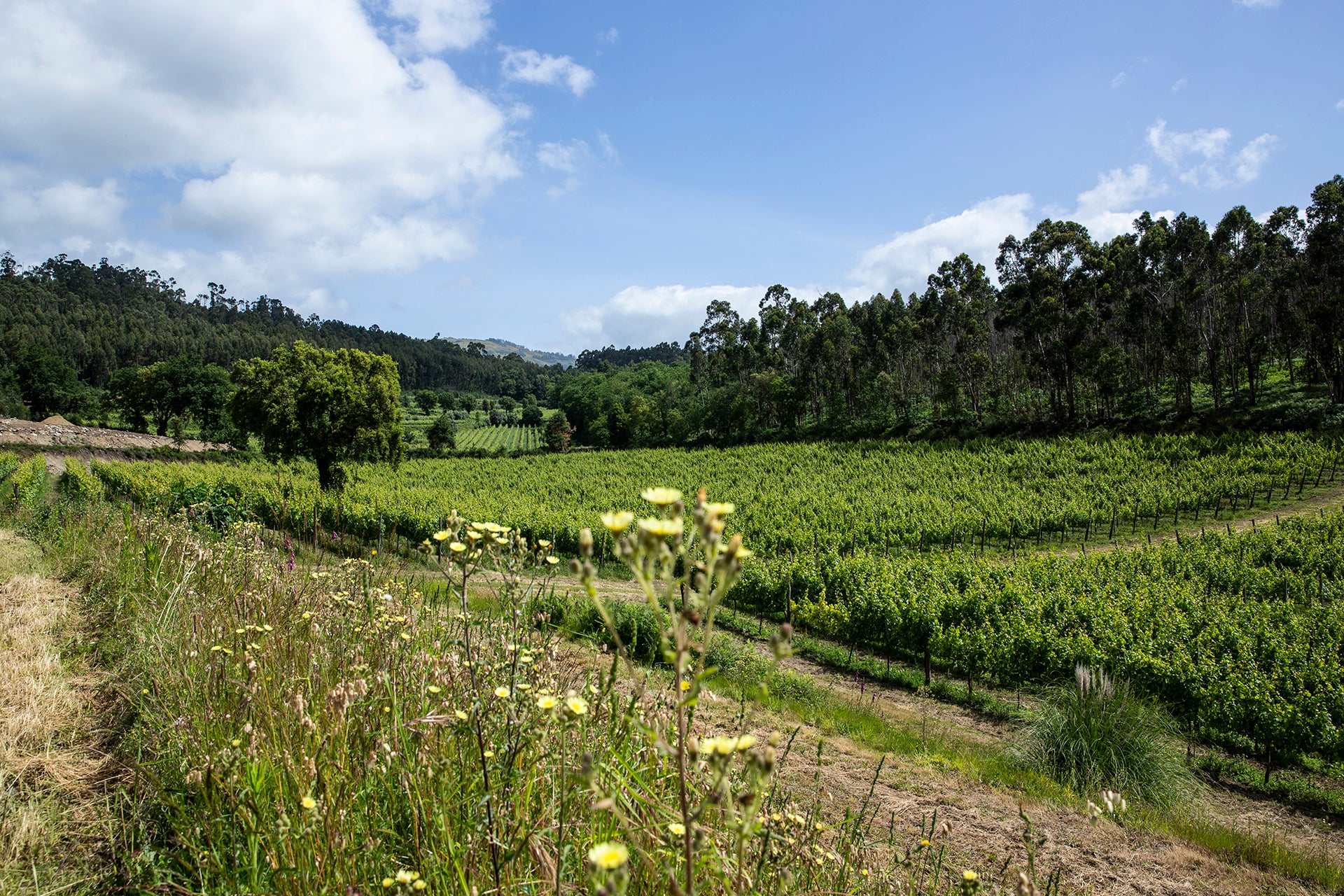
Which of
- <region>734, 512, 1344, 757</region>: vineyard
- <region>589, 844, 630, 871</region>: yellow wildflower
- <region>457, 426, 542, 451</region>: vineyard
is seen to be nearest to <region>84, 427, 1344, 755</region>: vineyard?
<region>734, 512, 1344, 757</region>: vineyard

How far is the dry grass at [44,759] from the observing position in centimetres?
A: 235

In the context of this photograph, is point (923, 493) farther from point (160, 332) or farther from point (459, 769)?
point (160, 332)

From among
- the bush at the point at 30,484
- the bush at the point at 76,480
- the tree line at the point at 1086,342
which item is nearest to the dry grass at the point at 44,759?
the bush at the point at 30,484

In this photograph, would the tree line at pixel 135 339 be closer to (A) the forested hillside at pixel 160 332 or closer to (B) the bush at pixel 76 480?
(A) the forested hillside at pixel 160 332

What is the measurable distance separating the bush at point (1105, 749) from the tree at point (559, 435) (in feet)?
200

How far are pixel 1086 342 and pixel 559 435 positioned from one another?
49913 millimetres

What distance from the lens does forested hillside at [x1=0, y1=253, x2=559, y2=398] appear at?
274ft

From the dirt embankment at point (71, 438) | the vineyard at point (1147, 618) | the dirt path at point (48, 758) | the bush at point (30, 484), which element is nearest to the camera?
the dirt path at point (48, 758)

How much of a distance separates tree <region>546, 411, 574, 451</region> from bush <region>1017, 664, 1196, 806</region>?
60852 millimetres

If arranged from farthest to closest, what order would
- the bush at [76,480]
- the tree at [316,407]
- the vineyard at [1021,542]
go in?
the tree at [316,407], the bush at [76,480], the vineyard at [1021,542]

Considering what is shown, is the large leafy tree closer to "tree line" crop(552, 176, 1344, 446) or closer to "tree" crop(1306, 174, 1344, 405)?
"tree line" crop(552, 176, 1344, 446)

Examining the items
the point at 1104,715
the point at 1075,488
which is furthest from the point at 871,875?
the point at 1075,488

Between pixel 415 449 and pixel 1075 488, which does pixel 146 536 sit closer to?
pixel 1075 488

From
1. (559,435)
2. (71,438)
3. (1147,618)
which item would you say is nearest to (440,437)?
(559,435)
